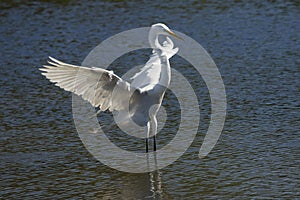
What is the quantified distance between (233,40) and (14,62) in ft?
11.2

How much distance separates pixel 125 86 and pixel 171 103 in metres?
2.15

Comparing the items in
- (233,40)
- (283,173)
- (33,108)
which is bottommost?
(283,173)

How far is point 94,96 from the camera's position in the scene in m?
6.89

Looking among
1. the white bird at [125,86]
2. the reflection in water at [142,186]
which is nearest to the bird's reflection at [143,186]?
the reflection in water at [142,186]

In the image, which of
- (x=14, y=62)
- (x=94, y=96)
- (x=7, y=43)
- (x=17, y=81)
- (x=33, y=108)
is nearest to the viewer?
(x=94, y=96)

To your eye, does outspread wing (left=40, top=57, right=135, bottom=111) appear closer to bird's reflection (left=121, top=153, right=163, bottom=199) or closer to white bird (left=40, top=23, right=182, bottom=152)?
white bird (left=40, top=23, right=182, bottom=152)

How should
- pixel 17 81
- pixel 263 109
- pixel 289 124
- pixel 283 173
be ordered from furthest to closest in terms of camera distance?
pixel 17 81
pixel 263 109
pixel 289 124
pixel 283 173

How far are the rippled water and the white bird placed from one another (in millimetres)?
483

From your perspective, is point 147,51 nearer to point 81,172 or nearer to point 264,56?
point 264,56

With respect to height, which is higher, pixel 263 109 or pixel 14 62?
pixel 14 62

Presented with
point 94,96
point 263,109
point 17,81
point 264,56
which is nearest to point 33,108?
point 17,81

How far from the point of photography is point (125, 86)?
6703mm

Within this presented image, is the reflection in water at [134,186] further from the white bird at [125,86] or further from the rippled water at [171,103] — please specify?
the white bird at [125,86]

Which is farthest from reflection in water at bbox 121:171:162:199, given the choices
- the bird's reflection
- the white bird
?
the white bird
